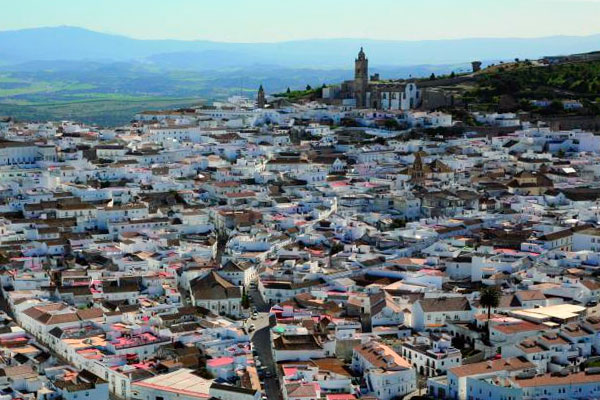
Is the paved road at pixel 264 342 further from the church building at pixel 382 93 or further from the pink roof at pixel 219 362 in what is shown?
the church building at pixel 382 93

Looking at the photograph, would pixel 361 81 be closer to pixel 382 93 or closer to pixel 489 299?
pixel 382 93

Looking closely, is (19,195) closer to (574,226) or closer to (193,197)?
(193,197)

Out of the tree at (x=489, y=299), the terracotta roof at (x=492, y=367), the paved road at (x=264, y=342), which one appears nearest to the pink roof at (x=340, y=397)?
the paved road at (x=264, y=342)

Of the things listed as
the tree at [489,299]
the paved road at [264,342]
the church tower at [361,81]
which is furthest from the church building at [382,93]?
the tree at [489,299]

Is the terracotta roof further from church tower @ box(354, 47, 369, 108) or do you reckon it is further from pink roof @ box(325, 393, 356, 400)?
church tower @ box(354, 47, 369, 108)

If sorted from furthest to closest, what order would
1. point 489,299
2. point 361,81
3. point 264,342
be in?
point 361,81
point 264,342
point 489,299

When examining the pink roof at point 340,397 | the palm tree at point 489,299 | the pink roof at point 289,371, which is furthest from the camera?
the palm tree at point 489,299

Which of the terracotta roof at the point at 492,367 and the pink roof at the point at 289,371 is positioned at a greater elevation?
the terracotta roof at the point at 492,367

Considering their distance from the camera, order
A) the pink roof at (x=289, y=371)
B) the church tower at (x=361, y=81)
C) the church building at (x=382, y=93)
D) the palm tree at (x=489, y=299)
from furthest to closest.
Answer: the church tower at (x=361, y=81)
the church building at (x=382, y=93)
the palm tree at (x=489, y=299)
the pink roof at (x=289, y=371)

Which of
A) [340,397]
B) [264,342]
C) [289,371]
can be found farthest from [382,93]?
[340,397]

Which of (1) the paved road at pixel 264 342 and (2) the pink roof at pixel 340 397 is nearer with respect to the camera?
(2) the pink roof at pixel 340 397

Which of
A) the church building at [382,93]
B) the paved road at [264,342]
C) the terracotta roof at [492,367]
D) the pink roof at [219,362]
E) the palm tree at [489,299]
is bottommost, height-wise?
the paved road at [264,342]

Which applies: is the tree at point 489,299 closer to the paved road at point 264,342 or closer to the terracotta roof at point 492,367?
the terracotta roof at point 492,367
